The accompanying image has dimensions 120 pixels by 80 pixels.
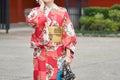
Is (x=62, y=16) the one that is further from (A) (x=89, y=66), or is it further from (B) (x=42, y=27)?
(A) (x=89, y=66)

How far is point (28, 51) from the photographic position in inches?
656

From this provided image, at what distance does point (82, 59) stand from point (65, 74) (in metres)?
8.73

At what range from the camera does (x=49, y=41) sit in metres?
6.00

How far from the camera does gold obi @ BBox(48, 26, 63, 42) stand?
5992 mm

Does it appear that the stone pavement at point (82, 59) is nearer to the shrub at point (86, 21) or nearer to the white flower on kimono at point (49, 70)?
the shrub at point (86, 21)

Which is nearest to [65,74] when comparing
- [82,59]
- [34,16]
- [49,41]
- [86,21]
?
[49,41]

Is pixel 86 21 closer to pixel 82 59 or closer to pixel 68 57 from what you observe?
pixel 82 59

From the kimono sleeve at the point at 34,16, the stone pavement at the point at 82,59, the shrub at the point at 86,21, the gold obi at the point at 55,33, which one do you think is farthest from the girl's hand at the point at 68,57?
the shrub at the point at 86,21

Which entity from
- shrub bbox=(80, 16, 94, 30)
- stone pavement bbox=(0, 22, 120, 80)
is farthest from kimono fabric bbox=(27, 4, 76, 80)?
shrub bbox=(80, 16, 94, 30)

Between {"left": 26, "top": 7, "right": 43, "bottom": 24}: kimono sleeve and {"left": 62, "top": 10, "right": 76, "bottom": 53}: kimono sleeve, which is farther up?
{"left": 26, "top": 7, "right": 43, "bottom": 24}: kimono sleeve

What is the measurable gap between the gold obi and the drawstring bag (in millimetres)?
323

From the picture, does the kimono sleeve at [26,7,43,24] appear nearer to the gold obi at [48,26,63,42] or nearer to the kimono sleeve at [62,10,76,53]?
the gold obi at [48,26,63,42]

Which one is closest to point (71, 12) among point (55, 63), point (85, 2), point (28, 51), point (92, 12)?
point (92, 12)

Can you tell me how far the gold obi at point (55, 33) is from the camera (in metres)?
5.99
